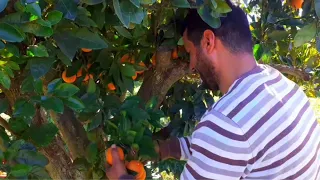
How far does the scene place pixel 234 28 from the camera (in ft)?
4.01

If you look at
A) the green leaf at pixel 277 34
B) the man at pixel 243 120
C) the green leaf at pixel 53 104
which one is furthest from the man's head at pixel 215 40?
the green leaf at pixel 53 104

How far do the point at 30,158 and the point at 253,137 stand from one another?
443 mm

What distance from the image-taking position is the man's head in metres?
1.22

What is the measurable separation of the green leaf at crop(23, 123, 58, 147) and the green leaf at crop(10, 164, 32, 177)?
0.55 ft

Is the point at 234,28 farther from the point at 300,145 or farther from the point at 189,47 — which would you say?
the point at 300,145

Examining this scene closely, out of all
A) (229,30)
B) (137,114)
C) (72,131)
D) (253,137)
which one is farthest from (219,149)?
(72,131)

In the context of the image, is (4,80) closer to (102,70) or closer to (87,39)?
(87,39)

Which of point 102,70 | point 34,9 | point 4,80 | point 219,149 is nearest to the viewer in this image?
point 34,9

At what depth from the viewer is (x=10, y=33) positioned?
85 cm

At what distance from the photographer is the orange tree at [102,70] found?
0.94 meters

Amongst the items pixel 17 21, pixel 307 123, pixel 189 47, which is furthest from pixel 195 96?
pixel 17 21

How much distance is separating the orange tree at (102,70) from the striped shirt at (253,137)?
0.44 feet

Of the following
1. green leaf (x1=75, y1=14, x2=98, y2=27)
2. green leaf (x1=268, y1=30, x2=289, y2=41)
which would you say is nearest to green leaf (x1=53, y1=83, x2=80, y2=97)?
green leaf (x1=75, y1=14, x2=98, y2=27)

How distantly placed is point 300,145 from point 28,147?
0.58 m
